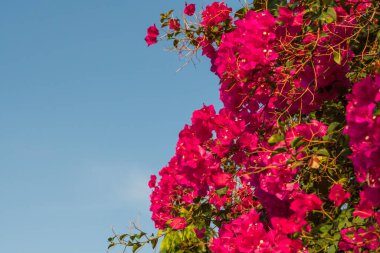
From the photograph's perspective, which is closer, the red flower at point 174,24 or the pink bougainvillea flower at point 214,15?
the pink bougainvillea flower at point 214,15

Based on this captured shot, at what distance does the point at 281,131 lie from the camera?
3.49 meters

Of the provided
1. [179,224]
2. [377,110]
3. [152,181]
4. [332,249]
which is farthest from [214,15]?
[377,110]

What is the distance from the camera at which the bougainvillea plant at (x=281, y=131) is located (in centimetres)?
329

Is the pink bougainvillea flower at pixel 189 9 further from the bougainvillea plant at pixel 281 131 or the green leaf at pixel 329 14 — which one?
the green leaf at pixel 329 14

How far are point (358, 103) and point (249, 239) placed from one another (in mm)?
1333

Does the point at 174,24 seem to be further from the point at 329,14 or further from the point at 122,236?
the point at 329,14

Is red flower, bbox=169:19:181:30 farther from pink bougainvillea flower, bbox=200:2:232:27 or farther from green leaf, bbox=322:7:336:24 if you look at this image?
green leaf, bbox=322:7:336:24

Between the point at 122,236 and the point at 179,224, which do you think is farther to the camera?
the point at 122,236

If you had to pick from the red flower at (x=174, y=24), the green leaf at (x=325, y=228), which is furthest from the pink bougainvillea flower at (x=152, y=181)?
the green leaf at (x=325, y=228)

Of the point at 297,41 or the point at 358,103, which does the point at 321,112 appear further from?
the point at 358,103

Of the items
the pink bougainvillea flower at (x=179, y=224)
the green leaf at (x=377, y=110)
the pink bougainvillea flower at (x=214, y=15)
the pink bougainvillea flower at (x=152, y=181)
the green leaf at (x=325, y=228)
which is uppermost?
the pink bougainvillea flower at (x=214, y=15)

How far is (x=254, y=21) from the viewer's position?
11.8 feet

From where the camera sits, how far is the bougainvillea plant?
3293 mm

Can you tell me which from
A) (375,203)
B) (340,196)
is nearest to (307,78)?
(340,196)
